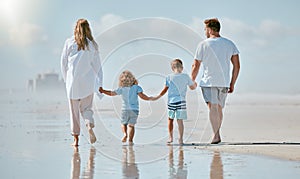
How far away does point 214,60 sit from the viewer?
7953 millimetres

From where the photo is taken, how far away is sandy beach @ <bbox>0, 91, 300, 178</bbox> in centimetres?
542

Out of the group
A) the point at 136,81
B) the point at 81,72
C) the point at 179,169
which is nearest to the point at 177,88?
the point at 136,81

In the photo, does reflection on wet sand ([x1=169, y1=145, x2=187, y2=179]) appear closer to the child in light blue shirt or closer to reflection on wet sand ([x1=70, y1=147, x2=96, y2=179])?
reflection on wet sand ([x1=70, y1=147, x2=96, y2=179])

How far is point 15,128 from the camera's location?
1003cm

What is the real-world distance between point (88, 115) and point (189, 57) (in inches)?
77.5

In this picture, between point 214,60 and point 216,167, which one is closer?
point 216,167

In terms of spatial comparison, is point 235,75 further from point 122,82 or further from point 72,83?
point 72,83

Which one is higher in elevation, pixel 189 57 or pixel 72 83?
pixel 189 57

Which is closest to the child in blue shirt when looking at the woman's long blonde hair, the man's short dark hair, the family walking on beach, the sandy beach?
the family walking on beach

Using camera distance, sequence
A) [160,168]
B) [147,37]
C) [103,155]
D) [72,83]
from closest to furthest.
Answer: [160,168] → [103,155] → [72,83] → [147,37]

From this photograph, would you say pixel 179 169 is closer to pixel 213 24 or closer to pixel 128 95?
pixel 128 95

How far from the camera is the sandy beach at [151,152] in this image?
542 centimetres

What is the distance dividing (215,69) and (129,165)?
8.62 feet

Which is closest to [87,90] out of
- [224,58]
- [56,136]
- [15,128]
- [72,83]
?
[72,83]
